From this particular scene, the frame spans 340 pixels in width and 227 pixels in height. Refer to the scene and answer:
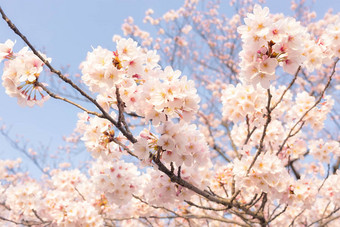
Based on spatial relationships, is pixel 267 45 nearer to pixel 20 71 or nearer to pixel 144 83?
pixel 144 83

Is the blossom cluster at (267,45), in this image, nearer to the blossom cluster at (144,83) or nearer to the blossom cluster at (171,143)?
the blossom cluster at (144,83)

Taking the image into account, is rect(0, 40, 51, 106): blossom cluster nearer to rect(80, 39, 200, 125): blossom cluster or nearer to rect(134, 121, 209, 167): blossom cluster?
rect(80, 39, 200, 125): blossom cluster

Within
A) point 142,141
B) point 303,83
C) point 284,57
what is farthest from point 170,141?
point 303,83

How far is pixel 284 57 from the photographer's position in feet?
5.96

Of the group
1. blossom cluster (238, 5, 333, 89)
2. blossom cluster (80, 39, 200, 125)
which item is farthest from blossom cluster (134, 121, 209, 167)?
blossom cluster (238, 5, 333, 89)

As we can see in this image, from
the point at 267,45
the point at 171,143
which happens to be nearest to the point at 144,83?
the point at 171,143

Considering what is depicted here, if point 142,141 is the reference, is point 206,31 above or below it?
above

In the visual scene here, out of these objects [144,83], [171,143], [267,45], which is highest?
[267,45]

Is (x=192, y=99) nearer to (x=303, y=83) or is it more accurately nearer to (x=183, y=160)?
(x=183, y=160)

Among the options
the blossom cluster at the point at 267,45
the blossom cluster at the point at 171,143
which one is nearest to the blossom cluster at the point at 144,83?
the blossom cluster at the point at 171,143

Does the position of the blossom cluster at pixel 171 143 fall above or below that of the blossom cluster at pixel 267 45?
below

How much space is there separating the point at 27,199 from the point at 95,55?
3435 millimetres

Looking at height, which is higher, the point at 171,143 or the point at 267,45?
→ the point at 267,45

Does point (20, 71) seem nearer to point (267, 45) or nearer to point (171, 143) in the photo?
point (171, 143)
